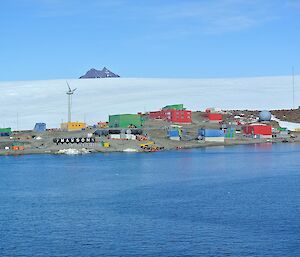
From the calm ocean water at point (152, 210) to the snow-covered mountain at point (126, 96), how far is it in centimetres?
2772

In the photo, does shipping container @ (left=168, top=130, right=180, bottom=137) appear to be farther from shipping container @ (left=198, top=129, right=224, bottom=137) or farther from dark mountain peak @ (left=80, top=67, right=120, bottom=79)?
dark mountain peak @ (left=80, top=67, right=120, bottom=79)

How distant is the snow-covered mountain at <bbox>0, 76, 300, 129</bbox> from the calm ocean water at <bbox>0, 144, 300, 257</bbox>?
27718 millimetres

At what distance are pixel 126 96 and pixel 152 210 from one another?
43668mm

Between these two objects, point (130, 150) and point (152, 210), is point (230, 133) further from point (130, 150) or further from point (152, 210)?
point (152, 210)

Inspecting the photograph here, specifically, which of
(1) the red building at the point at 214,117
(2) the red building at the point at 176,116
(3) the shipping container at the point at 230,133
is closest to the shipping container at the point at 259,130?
(3) the shipping container at the point at 230,133

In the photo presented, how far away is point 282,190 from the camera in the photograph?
58.5ft

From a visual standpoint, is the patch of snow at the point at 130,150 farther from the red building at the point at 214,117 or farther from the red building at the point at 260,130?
the red building at the point at 214,117

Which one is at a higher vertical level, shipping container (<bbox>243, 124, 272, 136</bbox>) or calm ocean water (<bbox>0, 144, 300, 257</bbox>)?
shipping container (<bbox>243, 124, 272, 136</bbox>)

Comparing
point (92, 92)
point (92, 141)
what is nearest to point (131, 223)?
point (92, 141)

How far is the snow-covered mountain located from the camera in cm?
5369

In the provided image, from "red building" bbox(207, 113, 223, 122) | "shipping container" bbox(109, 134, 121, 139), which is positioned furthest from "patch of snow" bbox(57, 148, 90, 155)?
"red building" bbox(207, 113, 223, 122)

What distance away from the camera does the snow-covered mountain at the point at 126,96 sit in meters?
53.7

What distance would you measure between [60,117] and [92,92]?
29.3 ft

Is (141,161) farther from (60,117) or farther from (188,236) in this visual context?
(60,117)
